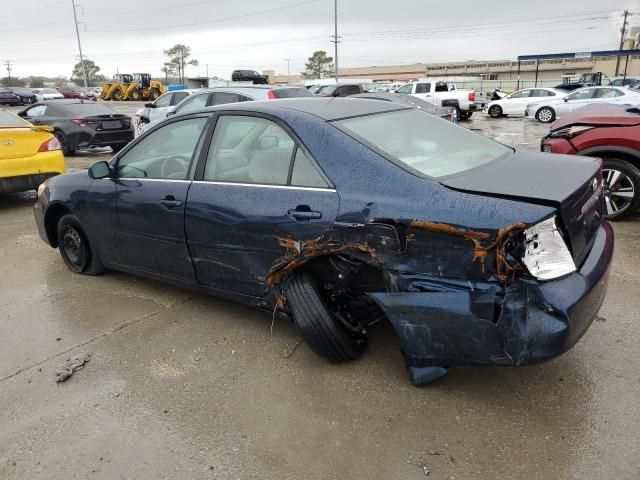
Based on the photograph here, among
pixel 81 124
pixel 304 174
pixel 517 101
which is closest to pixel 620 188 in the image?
pixel 304 174

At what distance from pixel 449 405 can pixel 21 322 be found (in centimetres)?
314

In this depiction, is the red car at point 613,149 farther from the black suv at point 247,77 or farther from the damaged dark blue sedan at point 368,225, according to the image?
the black suv at point 247,77

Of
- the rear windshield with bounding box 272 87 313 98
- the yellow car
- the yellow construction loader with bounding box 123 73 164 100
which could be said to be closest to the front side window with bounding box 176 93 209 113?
the rear windshield with bounding box 272 87 313 98

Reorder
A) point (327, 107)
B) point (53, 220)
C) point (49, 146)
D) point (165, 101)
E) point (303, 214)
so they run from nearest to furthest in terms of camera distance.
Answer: point (303, 214)
point (327, 107)
point (53, 220)
point (49, 146)
point (165, 101)

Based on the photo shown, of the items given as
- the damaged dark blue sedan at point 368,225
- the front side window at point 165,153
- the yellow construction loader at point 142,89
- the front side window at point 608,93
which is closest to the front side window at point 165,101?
the damaged dark blue sedan at point 368,225

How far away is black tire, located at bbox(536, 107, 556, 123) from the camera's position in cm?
2178

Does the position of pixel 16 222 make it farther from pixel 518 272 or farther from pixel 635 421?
pixel 635 421

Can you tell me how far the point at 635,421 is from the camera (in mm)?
2482

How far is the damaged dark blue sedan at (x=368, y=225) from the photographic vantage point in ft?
7.53

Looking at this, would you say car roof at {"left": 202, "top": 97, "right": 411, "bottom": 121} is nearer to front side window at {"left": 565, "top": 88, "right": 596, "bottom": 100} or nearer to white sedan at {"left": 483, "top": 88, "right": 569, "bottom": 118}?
front side window at {"left": 565, "top": 88, "right": 596, "bottom": 100}

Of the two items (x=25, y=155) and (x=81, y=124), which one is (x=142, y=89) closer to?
(x=81, y=124)

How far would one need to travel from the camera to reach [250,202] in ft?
10.2

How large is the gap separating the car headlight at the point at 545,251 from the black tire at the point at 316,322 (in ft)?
3.71

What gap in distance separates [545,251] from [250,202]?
1669mm
